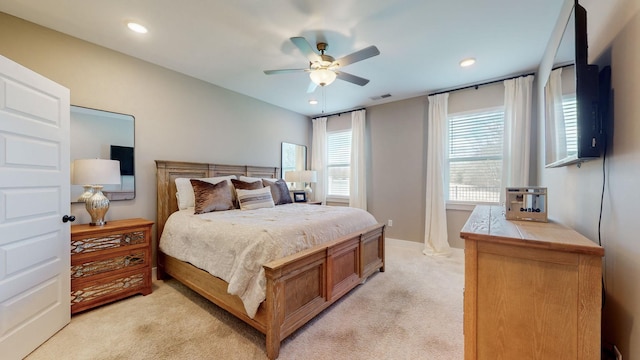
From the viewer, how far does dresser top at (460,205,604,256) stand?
96cm

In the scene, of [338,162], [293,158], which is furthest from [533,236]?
[293,158]

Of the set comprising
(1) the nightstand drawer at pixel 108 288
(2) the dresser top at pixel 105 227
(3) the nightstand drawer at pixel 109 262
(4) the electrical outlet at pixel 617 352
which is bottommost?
(1) the nightstand drawer at pixel 108 288

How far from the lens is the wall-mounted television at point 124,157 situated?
2.73m

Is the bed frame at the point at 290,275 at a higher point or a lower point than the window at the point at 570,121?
lower

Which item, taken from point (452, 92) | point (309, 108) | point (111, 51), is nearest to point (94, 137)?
point (111, 51)

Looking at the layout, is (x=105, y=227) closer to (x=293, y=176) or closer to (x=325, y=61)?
(x=325, y=61)

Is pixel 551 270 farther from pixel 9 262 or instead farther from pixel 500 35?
pixel 9 262

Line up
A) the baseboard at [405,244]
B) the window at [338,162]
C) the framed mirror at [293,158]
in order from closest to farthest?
the baseboard at [405,244]
the framed mirror at [293,158]
the window at [338,162]

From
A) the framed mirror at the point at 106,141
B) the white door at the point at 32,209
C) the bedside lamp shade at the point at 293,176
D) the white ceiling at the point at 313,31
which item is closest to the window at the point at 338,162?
the bedside lamp shade at the point at 293,176

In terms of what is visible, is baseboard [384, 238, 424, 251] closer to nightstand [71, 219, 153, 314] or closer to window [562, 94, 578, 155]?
window [562, 94, 578, 155]

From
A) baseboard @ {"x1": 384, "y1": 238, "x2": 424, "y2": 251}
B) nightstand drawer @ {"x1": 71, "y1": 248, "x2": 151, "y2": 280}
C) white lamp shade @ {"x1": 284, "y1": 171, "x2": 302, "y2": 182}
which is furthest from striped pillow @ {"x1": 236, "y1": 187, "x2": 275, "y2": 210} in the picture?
baseboard @ {"x1": 384, "y1": 238, "x2": 424, "y2": 251}

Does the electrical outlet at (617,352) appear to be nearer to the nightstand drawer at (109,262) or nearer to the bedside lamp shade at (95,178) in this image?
the nightstand drawer at (109,262)

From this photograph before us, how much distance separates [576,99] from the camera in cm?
125

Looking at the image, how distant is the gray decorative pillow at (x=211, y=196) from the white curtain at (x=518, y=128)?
3.75 metres
